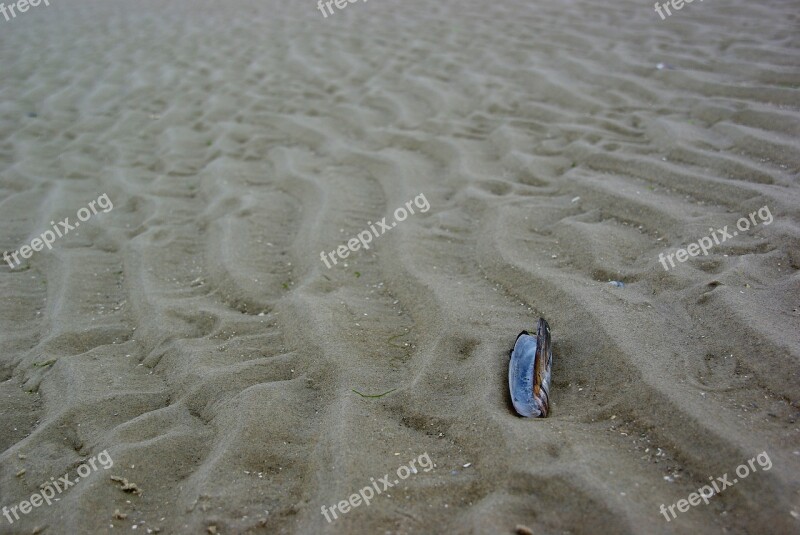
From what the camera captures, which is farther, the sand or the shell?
the shell

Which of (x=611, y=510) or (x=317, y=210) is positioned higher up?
(x=317, y=210)

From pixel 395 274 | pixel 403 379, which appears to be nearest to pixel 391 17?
pixel 395 274

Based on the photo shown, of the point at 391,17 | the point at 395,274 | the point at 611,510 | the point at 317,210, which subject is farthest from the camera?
the point at 391,17

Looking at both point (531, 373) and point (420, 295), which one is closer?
point (531, 373)

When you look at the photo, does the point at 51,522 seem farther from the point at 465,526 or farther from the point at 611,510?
the point at 611,510
